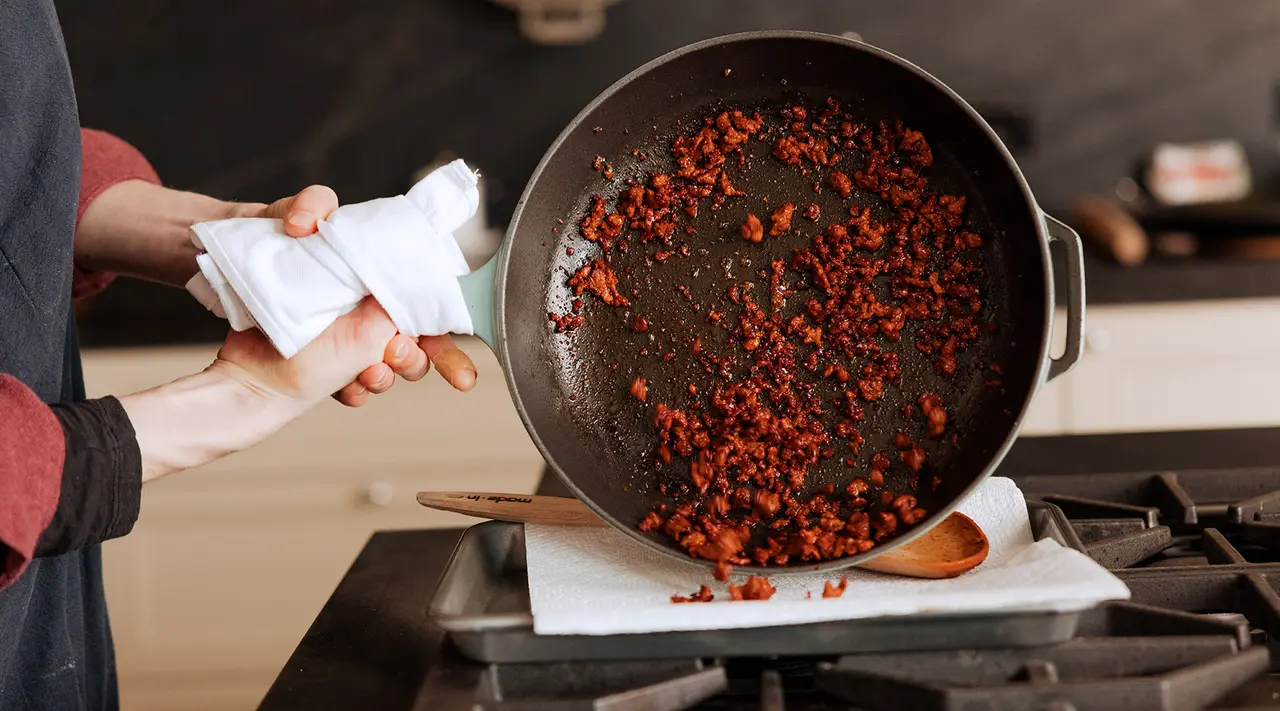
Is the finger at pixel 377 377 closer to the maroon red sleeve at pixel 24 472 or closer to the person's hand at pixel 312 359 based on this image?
the person's hand at pixel 312 359

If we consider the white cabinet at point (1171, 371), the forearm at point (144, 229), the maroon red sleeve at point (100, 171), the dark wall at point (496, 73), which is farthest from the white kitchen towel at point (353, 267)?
the dark wall at point (496, 73)

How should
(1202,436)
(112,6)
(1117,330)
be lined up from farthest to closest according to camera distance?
(112,6), (1117,330), (1202,436)

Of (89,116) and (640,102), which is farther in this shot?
(89,116)

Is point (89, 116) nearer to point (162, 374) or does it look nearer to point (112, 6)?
point (112, 6)

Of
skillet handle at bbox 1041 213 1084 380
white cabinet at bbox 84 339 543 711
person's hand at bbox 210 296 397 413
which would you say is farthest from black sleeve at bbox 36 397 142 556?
white cabinet at bbox 84 339 543 711

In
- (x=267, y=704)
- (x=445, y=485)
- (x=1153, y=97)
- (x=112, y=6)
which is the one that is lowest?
(x=445, y=485)

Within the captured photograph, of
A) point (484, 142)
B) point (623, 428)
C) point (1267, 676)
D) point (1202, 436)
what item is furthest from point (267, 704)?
point (484, 142)

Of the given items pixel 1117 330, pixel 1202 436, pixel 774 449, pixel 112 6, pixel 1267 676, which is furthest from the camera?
pixel 112 6
